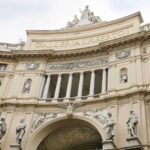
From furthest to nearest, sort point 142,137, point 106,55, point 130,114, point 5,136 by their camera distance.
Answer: point 106,55
point 5,136
point 130,114
point 142,137

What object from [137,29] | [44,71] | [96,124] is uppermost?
[137,29]

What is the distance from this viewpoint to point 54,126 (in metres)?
21.7

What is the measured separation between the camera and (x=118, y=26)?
87.5 feet

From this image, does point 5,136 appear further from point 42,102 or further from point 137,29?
point 137,29

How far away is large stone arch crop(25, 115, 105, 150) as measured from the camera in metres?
20.4

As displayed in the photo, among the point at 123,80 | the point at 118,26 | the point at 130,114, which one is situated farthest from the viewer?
the point at 118,26

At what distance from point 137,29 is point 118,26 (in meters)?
2.11

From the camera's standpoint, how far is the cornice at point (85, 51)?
23.6m

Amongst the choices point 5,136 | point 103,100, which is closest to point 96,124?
point 103,100

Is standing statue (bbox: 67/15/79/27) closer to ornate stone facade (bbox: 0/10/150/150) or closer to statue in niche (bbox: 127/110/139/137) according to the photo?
ornate stone facade (bbox: 0/10/150/150)

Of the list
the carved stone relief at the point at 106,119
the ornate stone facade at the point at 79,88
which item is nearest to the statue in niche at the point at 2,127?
the ornate stone facade at the point at 79,88

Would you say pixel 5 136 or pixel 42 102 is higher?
pixel 42 102

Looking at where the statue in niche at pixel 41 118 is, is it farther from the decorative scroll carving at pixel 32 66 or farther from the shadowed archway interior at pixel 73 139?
the decorative scroll carving at pixel 32 66

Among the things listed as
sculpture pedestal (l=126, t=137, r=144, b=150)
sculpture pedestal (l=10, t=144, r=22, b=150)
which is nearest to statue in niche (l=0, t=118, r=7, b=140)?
sculpture pedestal (l=10, t=144, r=22, b=150)
